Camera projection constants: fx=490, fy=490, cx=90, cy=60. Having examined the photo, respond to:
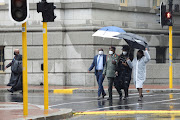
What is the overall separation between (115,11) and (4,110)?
13.2 metres

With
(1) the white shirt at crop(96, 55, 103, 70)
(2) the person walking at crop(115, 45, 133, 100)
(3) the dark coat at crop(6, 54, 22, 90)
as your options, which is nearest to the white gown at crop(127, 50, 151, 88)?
(2) the person walking at crop(115, 45, 133, 100)

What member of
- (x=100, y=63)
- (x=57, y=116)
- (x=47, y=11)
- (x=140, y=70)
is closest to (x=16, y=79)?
(x=100, y=63)

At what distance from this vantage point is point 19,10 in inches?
441

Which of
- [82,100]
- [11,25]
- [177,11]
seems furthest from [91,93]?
[177,11]

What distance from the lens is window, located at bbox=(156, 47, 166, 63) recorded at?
28250mm

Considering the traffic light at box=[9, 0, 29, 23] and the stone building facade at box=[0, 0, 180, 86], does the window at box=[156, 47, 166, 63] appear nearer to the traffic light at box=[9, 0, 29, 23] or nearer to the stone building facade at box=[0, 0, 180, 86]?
the stone building facade at box=[0, 0, 180, 86]

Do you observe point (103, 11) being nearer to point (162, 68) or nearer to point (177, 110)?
point (162, 68)

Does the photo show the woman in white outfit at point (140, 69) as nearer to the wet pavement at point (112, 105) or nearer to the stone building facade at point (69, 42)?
the wet pavement at point (112, 105)

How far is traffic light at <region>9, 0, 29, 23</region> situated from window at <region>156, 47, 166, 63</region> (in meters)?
17.8

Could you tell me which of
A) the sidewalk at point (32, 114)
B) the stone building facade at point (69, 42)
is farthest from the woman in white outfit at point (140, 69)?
the stone building facade at point (69, 42)

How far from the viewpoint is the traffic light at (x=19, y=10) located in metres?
11.2

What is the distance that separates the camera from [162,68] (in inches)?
982

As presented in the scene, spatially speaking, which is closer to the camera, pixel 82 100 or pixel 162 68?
pixel 82 100

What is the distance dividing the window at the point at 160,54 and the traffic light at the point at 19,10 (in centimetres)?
1775
